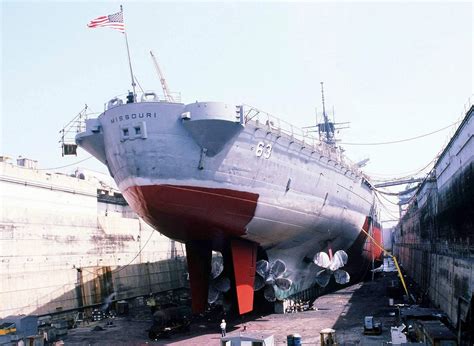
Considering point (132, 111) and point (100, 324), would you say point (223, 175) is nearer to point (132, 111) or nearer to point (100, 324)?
point (132, 111)

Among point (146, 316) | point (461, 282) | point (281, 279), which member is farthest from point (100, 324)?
point (461, 282)

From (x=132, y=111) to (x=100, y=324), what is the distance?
1338 cm

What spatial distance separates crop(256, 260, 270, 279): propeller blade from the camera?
23.2 metres

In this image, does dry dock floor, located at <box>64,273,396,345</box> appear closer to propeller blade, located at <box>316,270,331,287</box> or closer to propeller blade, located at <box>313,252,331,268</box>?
propeller blade, located at <box>316,270,331,287</box>

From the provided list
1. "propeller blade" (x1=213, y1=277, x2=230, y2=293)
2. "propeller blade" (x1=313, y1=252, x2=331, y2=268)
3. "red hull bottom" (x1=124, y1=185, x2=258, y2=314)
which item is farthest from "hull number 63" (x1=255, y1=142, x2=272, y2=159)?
"propeller blade" (x1=313, y1=252, x2=331, y2=268)

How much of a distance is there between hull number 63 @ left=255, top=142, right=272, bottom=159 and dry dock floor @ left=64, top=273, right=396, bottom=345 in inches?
318

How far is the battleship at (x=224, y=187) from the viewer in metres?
19.0

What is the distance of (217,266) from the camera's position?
23766mm

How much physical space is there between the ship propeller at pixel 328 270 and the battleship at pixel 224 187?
7 centimetres

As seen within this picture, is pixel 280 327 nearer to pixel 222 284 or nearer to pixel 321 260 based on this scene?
pixel 222 284

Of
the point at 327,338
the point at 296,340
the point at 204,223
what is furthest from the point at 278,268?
the point at 296,340

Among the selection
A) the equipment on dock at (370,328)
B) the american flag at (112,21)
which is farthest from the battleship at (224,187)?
the equipment on dock at (370,328)

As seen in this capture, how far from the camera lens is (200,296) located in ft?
73.4

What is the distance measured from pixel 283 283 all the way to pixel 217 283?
3.48 meters
